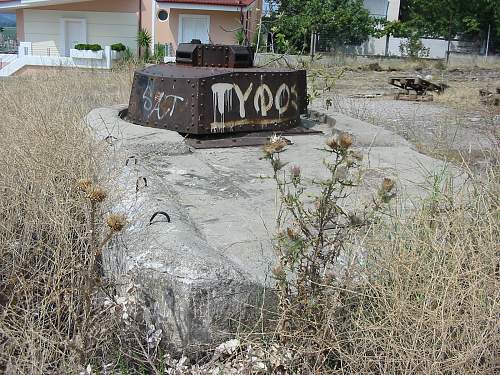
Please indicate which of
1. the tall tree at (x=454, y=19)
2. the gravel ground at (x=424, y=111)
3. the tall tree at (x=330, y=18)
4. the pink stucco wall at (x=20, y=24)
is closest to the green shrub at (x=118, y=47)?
the pink stucco wall at (x=20, y=24)

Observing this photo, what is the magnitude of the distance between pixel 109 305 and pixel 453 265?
1.27 metres

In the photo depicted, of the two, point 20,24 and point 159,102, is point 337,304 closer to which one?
point 159,102

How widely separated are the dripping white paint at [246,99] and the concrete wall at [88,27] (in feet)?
55.1

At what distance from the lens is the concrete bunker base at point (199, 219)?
2322 millimetres

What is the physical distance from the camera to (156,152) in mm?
4410

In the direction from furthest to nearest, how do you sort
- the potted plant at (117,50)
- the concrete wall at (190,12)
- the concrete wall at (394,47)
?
the concrete wall at (394,47) → the concrete wall at (190,12) → the potted plant at (117,50)

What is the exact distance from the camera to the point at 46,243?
304 centimetres

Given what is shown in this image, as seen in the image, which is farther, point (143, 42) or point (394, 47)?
point (394, 47)

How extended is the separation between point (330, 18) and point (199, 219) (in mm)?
24455

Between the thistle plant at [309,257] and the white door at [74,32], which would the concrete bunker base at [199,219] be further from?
the white door at [74,32]

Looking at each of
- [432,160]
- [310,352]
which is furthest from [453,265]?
[432,160]


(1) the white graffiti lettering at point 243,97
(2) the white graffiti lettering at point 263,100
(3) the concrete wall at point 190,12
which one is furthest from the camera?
(3) the concrete wall at point 190,12

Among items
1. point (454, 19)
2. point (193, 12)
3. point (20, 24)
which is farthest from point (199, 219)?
point (454, 19)

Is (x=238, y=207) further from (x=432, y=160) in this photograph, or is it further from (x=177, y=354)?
(x=432, y=160)
